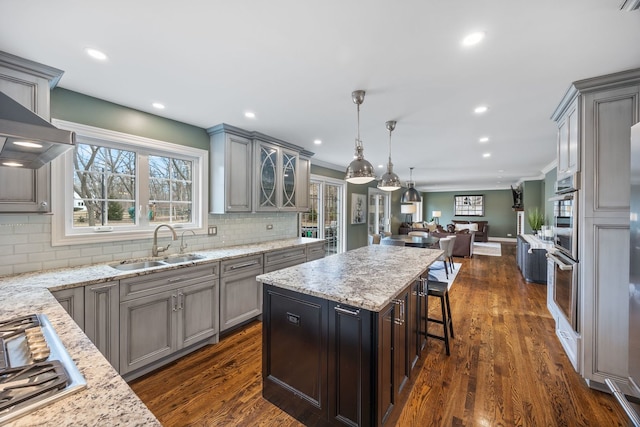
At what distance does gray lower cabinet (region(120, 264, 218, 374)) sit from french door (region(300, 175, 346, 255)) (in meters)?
2.64

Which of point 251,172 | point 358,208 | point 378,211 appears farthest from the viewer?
point 378,211

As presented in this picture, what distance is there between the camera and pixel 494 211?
11672 mm

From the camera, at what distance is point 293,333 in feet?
5.90

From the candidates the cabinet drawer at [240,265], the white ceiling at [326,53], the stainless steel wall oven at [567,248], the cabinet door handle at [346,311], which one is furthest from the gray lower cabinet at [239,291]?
the stainless steel wall oven at [567,248]

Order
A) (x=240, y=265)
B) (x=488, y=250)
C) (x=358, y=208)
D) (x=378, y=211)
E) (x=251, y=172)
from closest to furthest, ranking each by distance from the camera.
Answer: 1. (x=240, y=265)
2. (x=251, y=172)
3. (x=358, y=208)
4. (x=378, y=211)
5. (x=488, y=250)

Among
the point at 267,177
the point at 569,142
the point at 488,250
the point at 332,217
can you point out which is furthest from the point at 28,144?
the point at 488,250

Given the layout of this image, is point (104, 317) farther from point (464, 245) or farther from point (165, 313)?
point (464, 245)

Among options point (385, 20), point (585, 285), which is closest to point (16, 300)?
point (385, 20)

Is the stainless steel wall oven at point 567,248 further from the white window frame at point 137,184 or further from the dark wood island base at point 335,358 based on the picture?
the white window frame at point 137,184

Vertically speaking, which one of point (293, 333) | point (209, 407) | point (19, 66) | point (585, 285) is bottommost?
point (209, 407)

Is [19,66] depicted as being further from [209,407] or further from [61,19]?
[209,407]

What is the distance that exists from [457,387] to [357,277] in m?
1.21

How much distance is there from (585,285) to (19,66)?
4.36m

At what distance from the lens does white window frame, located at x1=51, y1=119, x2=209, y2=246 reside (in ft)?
7.39
